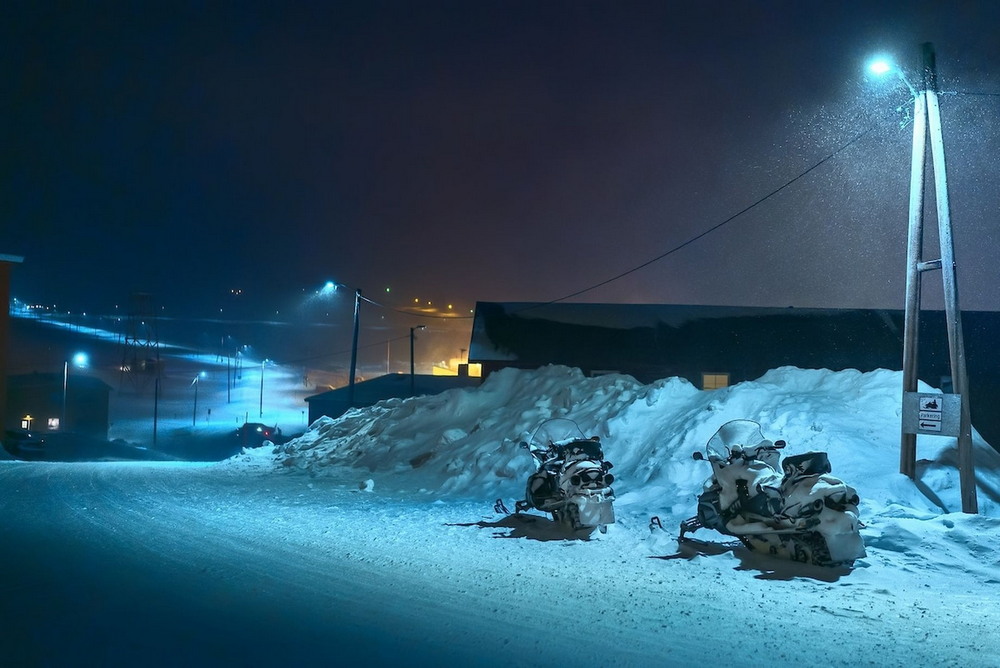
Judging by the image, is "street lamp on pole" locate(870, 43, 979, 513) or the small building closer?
"street lamp on pole" locate(870, 43, 979, 513)

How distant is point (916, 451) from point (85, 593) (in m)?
12.8

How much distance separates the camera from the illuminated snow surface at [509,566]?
6.53m

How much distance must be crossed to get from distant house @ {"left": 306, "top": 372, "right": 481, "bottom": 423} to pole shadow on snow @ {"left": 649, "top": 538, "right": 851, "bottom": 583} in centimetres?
3669

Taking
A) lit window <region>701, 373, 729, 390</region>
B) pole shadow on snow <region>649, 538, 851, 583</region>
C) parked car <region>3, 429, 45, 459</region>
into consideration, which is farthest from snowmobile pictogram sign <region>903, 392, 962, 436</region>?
parked car <region>3, 429, 45, 459</region>

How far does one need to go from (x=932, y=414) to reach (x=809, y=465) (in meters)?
4.80

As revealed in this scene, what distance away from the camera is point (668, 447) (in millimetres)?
15695

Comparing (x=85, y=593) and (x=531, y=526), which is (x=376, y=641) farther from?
(x=531, y=526)

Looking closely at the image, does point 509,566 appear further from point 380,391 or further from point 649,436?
point 380,391

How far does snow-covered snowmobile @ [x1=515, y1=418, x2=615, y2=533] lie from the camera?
11.5 meters

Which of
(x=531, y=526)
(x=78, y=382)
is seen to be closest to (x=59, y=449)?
(x=78, y=382)

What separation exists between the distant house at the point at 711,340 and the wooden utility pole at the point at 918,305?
21.6 m

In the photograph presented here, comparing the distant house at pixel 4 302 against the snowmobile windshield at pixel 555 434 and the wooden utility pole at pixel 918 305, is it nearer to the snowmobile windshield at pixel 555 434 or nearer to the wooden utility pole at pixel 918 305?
the snowmobile windshield at pixel 555 434

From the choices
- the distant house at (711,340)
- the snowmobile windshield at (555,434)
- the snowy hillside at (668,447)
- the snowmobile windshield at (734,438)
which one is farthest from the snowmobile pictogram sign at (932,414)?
the distant house at (711,340)

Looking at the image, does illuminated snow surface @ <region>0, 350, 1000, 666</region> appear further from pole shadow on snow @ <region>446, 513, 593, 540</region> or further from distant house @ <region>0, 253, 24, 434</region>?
distant house @ <region>0, 253, 24, 434</region>
